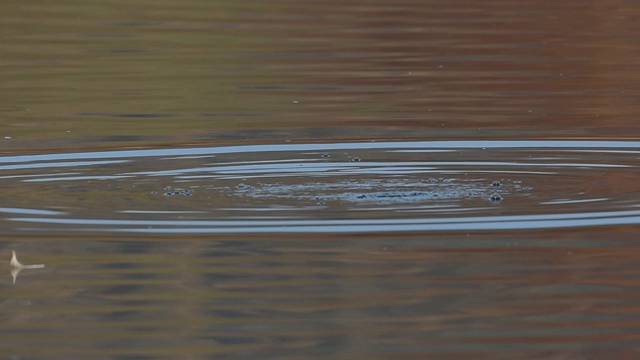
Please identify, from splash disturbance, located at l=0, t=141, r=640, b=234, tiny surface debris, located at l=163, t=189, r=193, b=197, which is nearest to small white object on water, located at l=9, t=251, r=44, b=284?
splash disturbance, located at l=0, t=141, r=640, b=234

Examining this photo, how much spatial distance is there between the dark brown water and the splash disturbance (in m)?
0.02

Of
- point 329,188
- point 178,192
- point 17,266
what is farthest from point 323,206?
point 17,266

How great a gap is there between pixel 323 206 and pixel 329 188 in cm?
51

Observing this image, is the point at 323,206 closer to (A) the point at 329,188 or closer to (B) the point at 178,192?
(A) the point at 329,188

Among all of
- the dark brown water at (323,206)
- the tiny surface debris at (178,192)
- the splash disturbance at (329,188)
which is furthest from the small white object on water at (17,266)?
the tiny surface debris at (178,192)

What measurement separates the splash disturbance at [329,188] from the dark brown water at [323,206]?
20 mm

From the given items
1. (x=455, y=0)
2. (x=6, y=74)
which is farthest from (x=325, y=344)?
(x=455, y=0)

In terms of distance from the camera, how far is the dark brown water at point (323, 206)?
5934 mm

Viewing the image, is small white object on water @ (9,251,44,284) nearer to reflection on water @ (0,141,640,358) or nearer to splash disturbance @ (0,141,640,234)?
reflection on water @ (0,141,640,358)

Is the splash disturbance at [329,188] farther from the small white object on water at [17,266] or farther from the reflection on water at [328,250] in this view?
the small white object on water at [17,266]

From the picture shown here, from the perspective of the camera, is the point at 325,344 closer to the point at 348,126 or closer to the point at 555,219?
the point at 555,219

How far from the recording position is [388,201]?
8.06 meters

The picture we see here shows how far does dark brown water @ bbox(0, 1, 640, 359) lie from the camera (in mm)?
5934

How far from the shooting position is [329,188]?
8.43 meters
